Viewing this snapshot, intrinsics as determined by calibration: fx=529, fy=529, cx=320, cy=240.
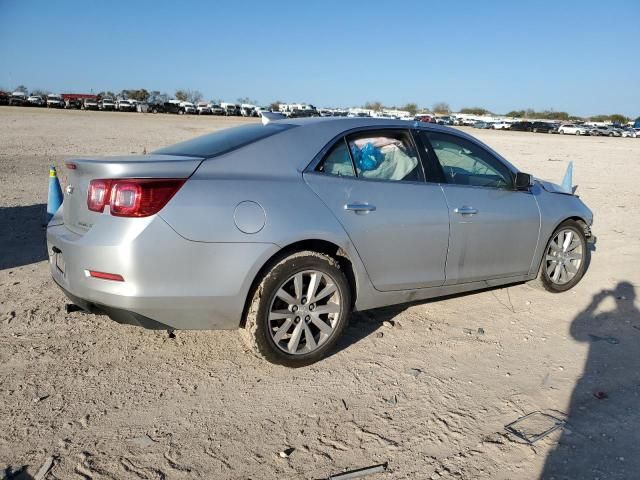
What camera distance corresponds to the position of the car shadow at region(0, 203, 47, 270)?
5.55 meters

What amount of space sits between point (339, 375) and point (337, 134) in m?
1.70

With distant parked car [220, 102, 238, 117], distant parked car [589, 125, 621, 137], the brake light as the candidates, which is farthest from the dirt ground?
distant parked car [220, 102, 238, 117]

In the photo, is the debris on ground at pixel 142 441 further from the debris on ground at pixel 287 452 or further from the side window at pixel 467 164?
the side window at pixel 467 164

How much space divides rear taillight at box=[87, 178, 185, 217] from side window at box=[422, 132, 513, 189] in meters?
2.21

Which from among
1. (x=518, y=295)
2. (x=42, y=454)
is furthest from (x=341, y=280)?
(x=518, y=295)

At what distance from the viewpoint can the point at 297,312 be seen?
3.48m

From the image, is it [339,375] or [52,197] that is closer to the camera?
[339,375]

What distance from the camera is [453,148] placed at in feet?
14.9

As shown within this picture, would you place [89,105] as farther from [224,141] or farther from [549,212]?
[549,212]

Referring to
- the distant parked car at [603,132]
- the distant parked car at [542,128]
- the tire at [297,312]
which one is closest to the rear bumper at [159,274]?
the tire at [297,312]

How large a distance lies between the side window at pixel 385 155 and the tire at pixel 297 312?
0.82m

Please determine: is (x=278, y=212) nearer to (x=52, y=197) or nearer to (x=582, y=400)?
(x=582, y=400)

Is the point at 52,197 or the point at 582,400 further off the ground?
the point at 52,197

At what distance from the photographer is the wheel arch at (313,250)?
334 cm
